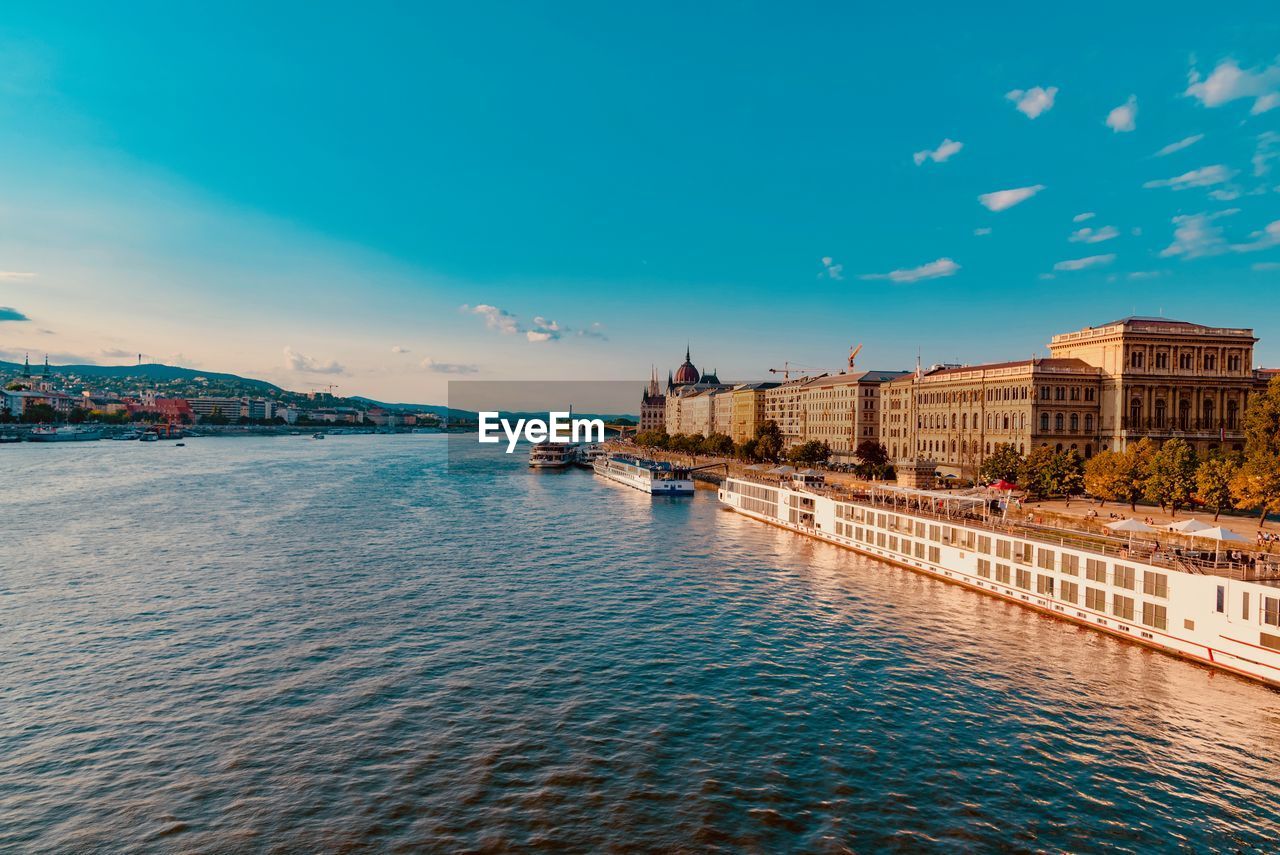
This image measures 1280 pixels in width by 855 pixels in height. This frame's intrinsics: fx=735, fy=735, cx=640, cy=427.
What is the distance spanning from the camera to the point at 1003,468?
89.8 metres

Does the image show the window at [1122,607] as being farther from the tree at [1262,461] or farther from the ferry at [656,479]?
the ferry at [656,479]

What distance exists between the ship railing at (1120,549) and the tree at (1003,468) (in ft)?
85.8

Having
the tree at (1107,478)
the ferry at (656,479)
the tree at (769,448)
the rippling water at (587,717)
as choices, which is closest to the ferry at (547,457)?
the ferry at (656,479)

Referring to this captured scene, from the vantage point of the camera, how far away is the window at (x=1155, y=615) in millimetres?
39731

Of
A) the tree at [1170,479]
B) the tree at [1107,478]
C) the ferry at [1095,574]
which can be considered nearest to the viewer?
the ferry at [1095,574]

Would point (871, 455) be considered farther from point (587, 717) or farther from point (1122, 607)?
point (587, 717)

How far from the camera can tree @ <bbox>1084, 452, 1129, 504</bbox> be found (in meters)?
72.1

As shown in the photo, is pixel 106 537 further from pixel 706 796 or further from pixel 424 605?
pixel 706 796

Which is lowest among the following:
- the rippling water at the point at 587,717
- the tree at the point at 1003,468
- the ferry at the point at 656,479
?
the rippling water at the point at 587,717

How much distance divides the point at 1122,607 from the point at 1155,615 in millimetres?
2036

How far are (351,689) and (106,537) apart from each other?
54.1 meters

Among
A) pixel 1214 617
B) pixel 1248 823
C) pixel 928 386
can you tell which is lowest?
pixel 1248 823

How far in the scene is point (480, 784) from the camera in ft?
81.3

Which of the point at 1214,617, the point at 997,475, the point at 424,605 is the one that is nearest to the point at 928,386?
the point at 997,475
